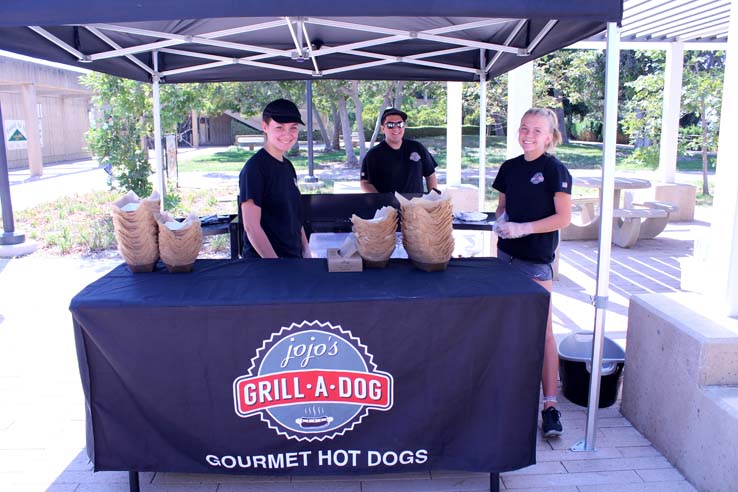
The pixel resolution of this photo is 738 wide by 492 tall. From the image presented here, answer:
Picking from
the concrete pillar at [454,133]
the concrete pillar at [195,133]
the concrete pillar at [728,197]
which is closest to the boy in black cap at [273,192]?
the concrete pillar at [728,197]

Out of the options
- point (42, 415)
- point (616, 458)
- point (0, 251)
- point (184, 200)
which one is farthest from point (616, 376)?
point (184, 200)

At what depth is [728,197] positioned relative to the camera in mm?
2869

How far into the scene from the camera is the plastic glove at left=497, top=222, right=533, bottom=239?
2.97 m

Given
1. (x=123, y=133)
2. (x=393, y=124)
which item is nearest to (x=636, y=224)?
(x=393, y=124)

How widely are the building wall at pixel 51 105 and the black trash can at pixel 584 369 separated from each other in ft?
51.1

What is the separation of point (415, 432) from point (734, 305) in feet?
5.16

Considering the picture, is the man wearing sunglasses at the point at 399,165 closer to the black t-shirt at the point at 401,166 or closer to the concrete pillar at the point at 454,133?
the black t-shirt at the point at 401,166

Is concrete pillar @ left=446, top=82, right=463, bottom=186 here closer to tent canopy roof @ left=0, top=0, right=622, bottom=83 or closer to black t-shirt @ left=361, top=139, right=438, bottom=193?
tent canopy roof @ left=0, top=0, right=622, bottom=83

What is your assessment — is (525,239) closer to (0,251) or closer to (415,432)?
(415,432)

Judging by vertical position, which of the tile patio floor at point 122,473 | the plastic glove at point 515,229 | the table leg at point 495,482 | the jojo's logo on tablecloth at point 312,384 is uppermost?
the plastic glove at point 515,229

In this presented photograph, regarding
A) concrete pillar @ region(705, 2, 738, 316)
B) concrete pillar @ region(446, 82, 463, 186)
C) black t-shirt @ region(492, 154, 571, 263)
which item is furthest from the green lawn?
black t-shirt @ region(492, 154, 571, 263)

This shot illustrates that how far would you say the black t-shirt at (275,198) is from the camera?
3.06 metres

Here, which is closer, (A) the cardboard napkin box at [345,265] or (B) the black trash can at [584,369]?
(A) the cardboard napkin box at [345,265]

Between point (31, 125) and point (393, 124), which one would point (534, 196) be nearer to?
point (393, 124)
